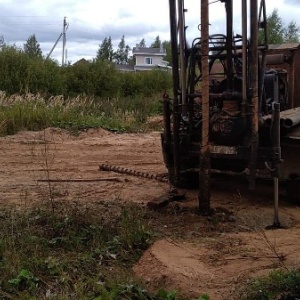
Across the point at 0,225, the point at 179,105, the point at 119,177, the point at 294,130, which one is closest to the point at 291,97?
the point at 294,130

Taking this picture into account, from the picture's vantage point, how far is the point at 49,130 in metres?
14.2

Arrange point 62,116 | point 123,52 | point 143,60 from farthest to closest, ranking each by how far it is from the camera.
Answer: point 123,52, point 143,60, point 62,116

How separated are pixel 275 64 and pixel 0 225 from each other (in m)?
4.90

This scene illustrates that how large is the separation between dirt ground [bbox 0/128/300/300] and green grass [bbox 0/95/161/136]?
6.17ft

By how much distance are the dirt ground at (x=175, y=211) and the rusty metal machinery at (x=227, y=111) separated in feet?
1.49

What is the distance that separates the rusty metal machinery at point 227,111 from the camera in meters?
6.49

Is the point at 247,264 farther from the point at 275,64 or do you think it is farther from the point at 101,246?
the point at 275,64

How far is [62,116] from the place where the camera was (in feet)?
51.9

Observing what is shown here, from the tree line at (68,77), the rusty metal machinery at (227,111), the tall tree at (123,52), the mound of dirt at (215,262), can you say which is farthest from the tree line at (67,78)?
the tall tree at (123,52)

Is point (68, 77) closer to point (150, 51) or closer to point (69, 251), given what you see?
point (69, 251)

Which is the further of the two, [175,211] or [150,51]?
[150,51]

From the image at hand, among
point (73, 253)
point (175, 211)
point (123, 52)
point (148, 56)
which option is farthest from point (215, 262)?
point (123, 52)

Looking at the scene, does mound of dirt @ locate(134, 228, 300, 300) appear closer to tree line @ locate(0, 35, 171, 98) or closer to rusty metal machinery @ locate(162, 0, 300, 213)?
rusty metal machinery @ locate(162, 0, 300, 213)

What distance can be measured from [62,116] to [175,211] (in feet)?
31.0
